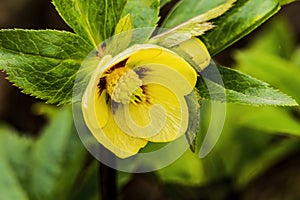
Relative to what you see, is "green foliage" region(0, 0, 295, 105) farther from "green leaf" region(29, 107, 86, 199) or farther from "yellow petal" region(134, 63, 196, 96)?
"green leaf" region(29, 107, 86, 199)

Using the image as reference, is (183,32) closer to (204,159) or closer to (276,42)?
(204,159)

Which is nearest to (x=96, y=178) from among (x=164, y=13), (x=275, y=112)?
(x=275, y=112)

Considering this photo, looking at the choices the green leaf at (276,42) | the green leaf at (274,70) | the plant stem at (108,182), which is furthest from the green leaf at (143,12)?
the green leaf at (276,42)

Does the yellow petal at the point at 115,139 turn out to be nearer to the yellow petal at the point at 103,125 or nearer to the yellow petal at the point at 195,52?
the yellow petal at the point at 103,125

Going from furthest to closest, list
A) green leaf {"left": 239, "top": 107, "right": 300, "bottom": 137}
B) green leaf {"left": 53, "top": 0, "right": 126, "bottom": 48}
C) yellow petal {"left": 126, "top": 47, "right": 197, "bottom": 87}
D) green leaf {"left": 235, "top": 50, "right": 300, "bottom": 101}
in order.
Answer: green leaf {"left": 235, "top": 50, "right": 300, "bottom": 101}, green leaf {"left": 239, "top": 107, "right": 300, "bottom": 137}, green leaf {"left": 53, "top": 0, "right": 126, "bottom": 48}, yellow petal {"left": 126, "top": 47, "right": 197, "bottom": 87}

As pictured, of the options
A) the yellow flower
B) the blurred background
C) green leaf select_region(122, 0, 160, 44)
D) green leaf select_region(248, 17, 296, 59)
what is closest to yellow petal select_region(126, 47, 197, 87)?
the yellow flower

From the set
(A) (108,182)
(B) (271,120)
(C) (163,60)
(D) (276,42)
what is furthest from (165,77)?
(D) (276,42)
